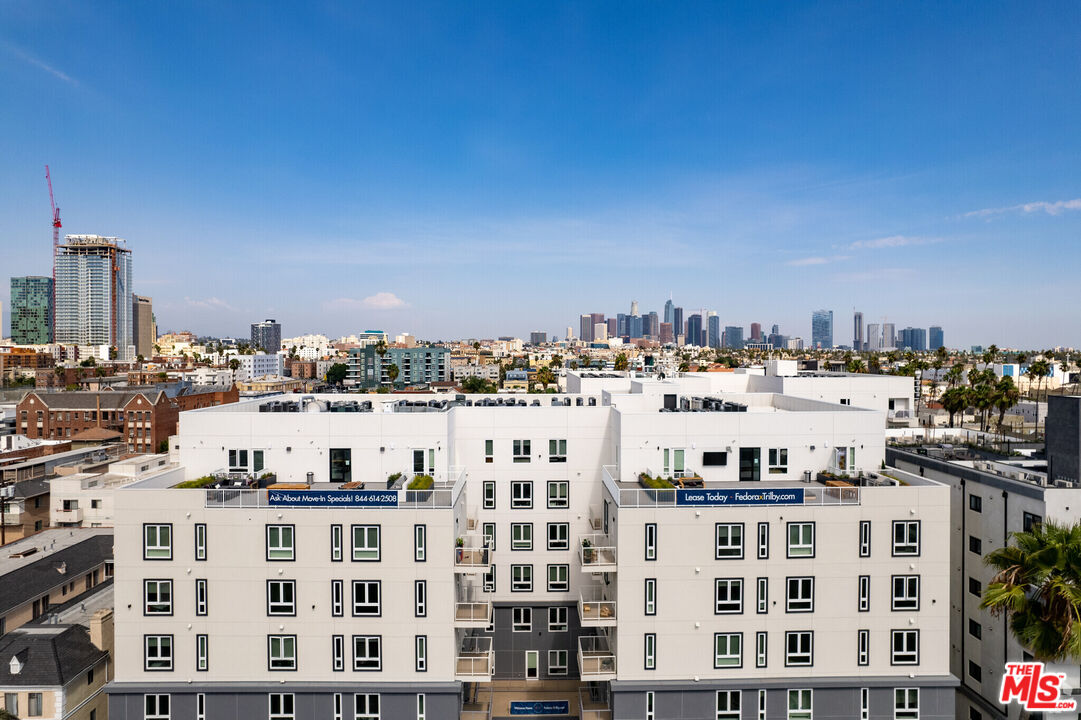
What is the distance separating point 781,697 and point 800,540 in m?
6.73

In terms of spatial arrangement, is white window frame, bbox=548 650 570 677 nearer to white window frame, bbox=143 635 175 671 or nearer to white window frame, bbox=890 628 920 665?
white window frame, bbox=890 628 920 665

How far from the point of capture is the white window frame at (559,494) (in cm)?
3388

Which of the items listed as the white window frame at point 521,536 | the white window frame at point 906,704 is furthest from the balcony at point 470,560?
the white window frame at point 906,704

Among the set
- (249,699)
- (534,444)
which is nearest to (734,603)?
(534,444)

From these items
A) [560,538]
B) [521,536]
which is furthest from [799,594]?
[521,536]

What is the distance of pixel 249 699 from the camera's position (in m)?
25.0

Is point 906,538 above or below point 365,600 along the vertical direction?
above

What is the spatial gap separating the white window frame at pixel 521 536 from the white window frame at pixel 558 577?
1802 mm

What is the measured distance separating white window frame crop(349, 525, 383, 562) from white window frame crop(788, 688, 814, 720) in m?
18.8

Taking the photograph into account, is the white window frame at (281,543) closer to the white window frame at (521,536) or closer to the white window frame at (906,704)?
the white window frame at (521,536)

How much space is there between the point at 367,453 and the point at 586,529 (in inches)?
516

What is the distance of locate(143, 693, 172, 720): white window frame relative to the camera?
986 inches

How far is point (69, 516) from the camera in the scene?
57.3 m

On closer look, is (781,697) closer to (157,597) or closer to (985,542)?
(985,542)
